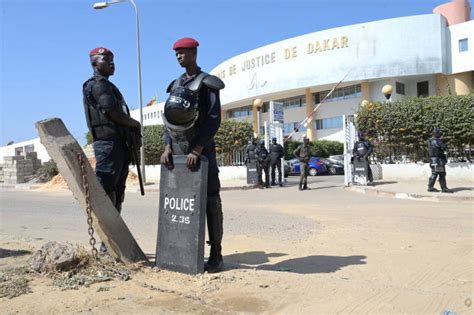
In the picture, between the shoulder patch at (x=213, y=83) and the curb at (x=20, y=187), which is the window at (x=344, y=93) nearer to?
the curb at (x=20, y=187)

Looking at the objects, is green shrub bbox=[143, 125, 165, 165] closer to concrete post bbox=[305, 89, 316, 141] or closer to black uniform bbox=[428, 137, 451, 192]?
black uniform bbox=[428, 137, 451, 192]

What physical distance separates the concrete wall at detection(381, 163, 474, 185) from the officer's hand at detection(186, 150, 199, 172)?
45.6ft

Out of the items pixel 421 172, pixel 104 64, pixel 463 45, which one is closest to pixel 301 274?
pixel 104 64

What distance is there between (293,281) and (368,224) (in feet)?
13.3

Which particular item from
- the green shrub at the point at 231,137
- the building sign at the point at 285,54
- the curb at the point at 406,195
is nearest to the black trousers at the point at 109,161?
the curb at the point at 406,195

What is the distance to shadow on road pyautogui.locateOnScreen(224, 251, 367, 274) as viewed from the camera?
14.1ft

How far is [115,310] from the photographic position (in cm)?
314

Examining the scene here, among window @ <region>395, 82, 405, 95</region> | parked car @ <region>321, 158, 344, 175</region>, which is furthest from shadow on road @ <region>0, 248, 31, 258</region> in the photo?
window @ <region>395, 82, 405, 95</region>

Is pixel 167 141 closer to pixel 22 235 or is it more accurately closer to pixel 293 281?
pixel 293 281

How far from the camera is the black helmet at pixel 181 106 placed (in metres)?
3.71

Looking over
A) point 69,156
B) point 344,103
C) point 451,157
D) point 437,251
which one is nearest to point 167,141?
point 69,156

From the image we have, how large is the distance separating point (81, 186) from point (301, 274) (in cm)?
209

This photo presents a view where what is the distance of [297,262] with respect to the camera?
15.4 ft

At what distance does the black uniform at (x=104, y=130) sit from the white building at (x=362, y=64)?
32840 millimetres
